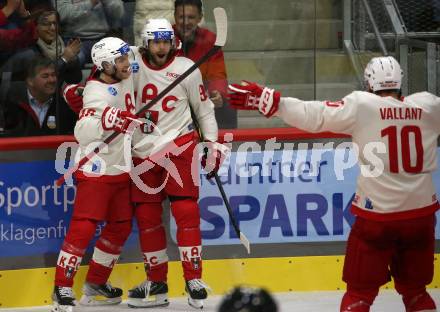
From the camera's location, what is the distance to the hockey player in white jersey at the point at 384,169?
16.3 ft

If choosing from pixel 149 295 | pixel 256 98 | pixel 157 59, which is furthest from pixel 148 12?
pixel 256 98

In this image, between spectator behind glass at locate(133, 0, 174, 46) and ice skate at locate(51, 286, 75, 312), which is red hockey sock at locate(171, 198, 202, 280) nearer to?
ice skate at locate(51, 286, 75, 312)

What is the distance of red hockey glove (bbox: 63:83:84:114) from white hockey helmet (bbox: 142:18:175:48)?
1.33ft

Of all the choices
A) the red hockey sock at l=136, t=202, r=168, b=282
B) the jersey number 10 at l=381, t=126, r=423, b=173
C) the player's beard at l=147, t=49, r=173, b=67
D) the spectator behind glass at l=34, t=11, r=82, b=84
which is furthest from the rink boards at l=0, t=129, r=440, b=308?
the jersey number 10 at l=381, t=126, r=423, b=173

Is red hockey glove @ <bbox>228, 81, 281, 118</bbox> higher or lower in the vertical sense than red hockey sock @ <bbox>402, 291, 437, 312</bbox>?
higher

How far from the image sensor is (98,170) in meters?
6.02

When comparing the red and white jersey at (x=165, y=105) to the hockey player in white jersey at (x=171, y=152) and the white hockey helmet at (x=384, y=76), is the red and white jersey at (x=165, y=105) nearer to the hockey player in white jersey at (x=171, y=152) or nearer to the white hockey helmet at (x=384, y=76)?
the hockey player in white jersey at (x=171, y=152)

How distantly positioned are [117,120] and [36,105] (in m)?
0.78

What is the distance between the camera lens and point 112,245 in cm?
616

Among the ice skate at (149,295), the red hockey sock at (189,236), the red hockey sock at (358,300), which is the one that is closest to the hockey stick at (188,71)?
the red hockey sock at (189,236)

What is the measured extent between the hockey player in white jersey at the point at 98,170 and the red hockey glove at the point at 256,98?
42.4 inches

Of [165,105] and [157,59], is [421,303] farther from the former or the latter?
[157,59]

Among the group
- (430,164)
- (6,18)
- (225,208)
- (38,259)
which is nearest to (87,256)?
(38,259)

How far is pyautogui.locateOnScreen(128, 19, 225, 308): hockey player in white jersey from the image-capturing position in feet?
20.1
